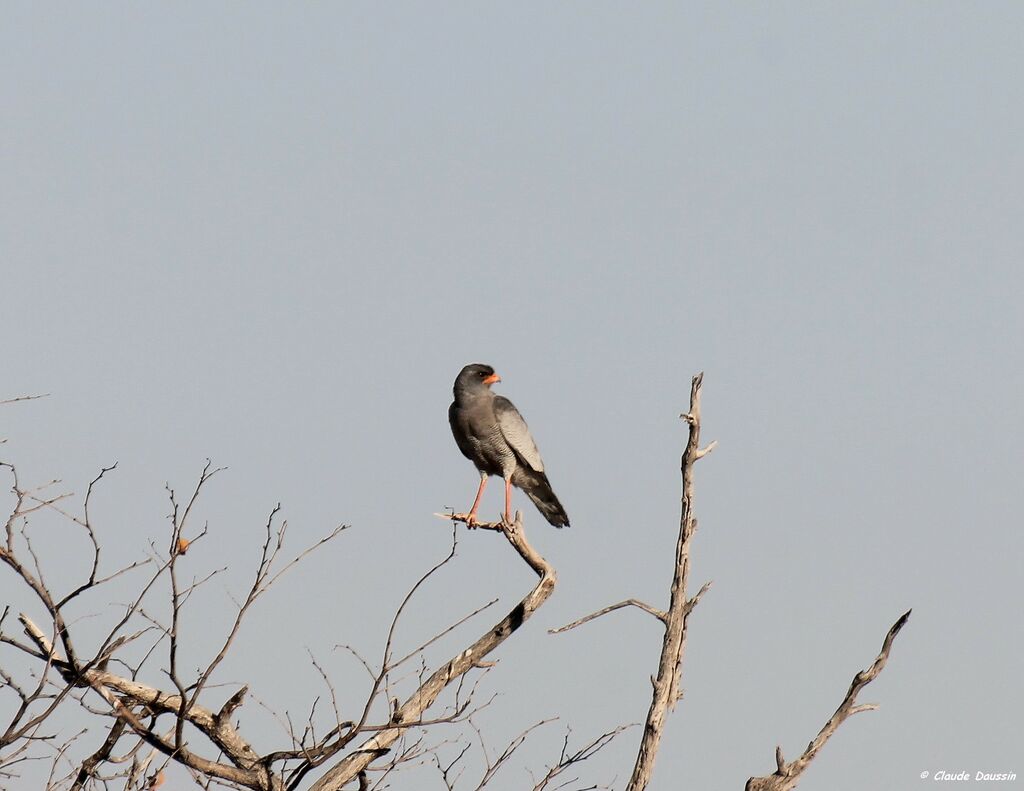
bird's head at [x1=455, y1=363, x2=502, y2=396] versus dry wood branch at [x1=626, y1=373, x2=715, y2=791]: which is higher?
bird's head at [x1=455, y1=363, x2=502, y2=396]

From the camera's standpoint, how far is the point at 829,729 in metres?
7.09

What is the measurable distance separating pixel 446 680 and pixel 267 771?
4.49ft

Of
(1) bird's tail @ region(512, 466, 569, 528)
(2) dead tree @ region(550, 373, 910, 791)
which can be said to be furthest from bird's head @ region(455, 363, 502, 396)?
(2) dead tree @ region(550, 373, 910, 791)

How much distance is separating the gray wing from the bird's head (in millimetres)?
170

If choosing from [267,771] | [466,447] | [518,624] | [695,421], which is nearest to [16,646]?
[267,771]

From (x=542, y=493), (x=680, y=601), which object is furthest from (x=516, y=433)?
(x=680, y=601)

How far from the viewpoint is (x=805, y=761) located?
693 cm

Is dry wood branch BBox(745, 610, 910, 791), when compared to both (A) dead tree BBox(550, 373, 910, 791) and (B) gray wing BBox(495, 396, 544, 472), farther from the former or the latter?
(B) gray wing BBox(495, 396, 544, 472)

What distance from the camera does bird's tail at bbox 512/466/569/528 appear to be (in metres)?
12.4

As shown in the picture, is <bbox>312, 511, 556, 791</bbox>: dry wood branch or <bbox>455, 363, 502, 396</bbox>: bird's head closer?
<bbox>312, 511, 556, 791</bbox>: dry wood branch

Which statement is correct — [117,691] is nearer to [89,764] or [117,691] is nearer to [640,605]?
[89,764]

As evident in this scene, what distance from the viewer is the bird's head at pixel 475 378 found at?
12.2 m

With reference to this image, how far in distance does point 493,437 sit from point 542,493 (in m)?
0.83

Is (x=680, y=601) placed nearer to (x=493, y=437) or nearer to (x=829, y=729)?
(x=829, y=729)
